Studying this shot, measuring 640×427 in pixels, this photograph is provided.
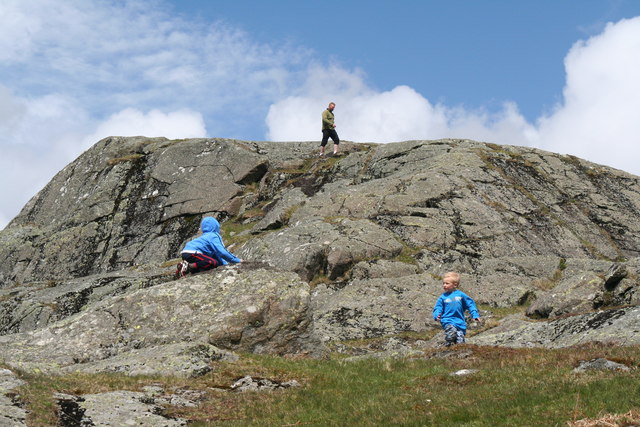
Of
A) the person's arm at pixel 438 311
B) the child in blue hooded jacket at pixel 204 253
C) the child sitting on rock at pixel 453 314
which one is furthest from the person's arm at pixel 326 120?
the person's arm at pixel 438 311

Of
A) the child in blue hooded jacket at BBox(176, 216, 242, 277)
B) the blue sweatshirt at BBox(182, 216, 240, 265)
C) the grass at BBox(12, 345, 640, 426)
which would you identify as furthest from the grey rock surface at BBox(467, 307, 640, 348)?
the child in blue hooded jacket at BBox(176, 216, 242, 277)

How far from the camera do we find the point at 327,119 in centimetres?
5334

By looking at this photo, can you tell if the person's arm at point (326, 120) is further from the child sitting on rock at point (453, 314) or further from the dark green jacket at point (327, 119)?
the child sitting on rock at point (453, 314)

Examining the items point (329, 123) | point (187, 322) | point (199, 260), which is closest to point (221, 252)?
point (199, 260)

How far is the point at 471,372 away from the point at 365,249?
21.0m

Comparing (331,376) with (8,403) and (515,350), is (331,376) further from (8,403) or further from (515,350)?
(8,403)

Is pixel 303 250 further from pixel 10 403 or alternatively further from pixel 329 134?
pixel 10 403

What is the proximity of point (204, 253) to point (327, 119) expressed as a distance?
1269 inches

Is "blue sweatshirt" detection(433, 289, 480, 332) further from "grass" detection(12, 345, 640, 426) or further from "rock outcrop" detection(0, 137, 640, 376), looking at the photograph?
"rock outcrop" detection(0, 137, 640, 376)

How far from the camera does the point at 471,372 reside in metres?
16.4

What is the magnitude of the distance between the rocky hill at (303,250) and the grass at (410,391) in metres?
2.06

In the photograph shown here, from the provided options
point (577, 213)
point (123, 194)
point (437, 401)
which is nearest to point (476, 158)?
point (577, 213)

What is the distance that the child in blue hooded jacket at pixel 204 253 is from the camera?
22781 mm

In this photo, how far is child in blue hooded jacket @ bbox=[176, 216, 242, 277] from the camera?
22781 mm
